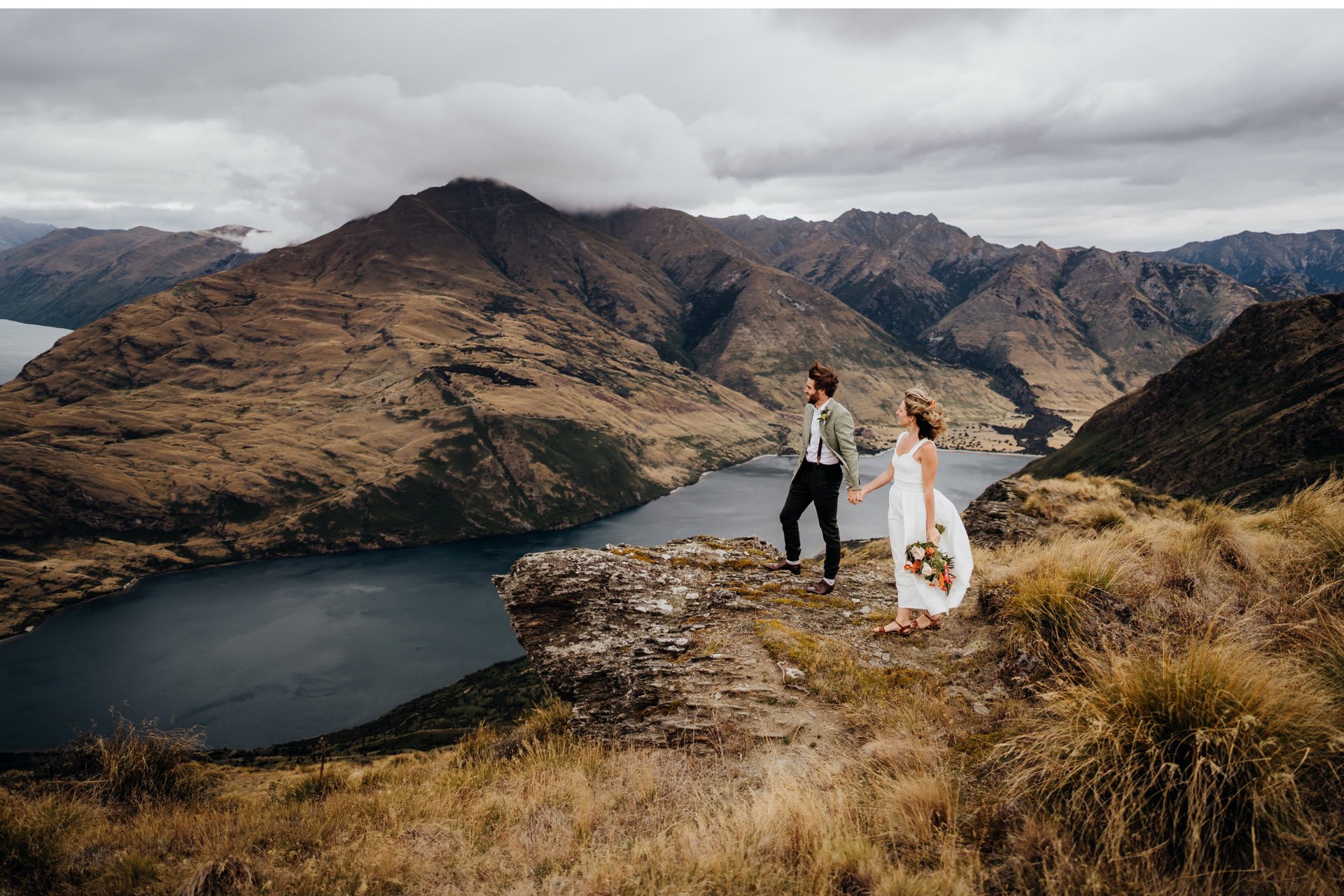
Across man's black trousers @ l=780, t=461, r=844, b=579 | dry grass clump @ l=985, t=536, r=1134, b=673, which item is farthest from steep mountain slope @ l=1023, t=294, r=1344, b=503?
man's black trousers @ l=780, t=461, r=844, b=579

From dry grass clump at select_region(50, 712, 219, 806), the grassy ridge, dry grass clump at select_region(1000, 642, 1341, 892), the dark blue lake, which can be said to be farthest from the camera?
the dark blue lake

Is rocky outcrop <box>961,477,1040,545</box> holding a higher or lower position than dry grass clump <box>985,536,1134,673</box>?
lower

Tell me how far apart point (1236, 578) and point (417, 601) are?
494 ft

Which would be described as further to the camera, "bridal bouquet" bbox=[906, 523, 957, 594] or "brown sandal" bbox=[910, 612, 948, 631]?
"brown sandal" bbox=[910, 612, 948, 631]

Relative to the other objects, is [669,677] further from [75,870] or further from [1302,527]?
[1302,527]

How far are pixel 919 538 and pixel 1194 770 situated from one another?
4355 millimetres

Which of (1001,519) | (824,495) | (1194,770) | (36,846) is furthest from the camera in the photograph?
(1001,519)

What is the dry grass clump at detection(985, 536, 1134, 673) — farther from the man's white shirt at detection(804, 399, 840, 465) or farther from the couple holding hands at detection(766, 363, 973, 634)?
the man's white shirt at detection(804, 399, 840, 465)

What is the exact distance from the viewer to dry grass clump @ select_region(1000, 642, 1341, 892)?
10.5ft

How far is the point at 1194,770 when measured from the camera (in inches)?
135

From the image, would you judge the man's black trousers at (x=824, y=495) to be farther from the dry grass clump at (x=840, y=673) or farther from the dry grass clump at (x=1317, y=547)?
the dry grass clump at (x=1317, y=547)

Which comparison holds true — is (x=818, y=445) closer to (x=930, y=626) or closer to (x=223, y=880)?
(x=930, y=626)

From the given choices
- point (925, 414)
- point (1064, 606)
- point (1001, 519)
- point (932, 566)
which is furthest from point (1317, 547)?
point (1001, 519)

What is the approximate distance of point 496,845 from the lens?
4941 millimetres
